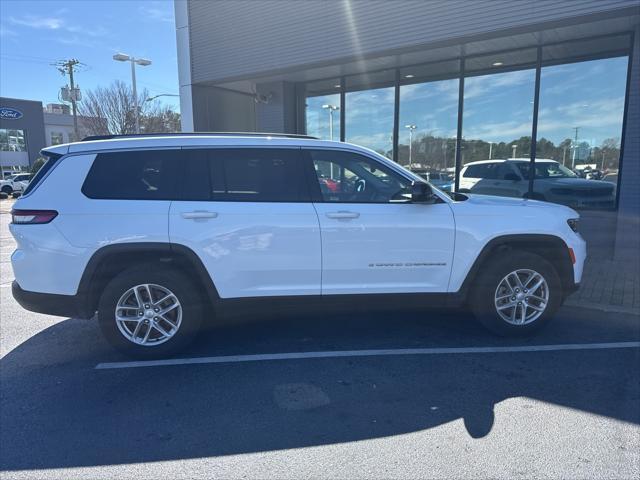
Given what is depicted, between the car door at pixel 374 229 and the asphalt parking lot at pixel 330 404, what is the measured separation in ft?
2.23

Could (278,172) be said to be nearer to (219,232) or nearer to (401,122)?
(219,232)

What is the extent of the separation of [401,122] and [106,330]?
341 inches

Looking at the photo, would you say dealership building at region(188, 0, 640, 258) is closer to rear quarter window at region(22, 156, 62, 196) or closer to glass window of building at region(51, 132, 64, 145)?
rear quarter window at region(22, 156, 62, 196)

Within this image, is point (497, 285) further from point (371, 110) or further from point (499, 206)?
point (371, 110)

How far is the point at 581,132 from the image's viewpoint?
29.0 feet

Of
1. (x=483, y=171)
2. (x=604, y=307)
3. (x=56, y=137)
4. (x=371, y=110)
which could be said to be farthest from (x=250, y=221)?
(x=56, y=137)

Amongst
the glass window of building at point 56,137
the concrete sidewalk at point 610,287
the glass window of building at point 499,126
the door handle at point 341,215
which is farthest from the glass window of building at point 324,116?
the glass window of building at point 56,137

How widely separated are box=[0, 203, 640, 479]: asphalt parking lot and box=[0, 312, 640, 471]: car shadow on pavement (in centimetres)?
1

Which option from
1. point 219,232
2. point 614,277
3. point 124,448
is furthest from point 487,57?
point 124,448

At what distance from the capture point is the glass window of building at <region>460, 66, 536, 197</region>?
9336 mm

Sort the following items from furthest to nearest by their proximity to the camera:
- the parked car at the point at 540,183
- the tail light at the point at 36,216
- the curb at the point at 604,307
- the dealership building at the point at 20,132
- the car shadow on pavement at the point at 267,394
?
the dealership building at the point at 20,132 → the parked car at the point at 540,183 → the curb at the point at 604,307 → the tail light at the point at 36,216 → the car shadow on pavement at the point at 267,394

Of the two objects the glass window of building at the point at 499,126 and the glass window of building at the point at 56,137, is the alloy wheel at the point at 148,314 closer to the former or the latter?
the glass window of building at the point at 499,126

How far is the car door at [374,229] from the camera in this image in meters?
4.07

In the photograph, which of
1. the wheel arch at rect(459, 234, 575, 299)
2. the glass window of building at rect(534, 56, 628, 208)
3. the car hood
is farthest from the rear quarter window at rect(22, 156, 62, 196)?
the glass window of building at rect(534, 56, 628, 208)
